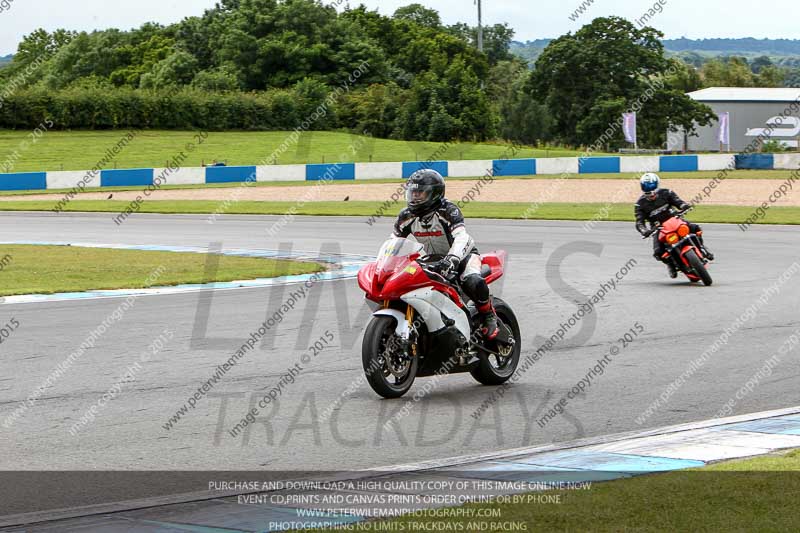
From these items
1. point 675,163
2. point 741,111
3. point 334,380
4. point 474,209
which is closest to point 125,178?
point 474,209

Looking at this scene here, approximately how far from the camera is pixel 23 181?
45.1 m

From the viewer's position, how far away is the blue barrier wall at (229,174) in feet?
154

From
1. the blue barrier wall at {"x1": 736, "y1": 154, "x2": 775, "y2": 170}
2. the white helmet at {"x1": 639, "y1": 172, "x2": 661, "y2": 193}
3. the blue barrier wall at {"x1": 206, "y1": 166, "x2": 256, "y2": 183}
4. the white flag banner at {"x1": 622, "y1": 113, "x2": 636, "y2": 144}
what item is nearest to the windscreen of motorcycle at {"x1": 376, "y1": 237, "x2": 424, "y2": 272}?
the white helmet at {"x1": 639, "y1": 172, "x2": 661, "y2": 193}

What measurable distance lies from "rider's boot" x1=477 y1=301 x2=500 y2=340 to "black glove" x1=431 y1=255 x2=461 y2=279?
0.43 metres

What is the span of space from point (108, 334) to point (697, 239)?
860 cm

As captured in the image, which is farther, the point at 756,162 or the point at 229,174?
the point at 756,162

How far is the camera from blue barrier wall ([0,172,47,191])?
1770 inches

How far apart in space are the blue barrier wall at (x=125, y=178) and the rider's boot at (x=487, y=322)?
37883 mm

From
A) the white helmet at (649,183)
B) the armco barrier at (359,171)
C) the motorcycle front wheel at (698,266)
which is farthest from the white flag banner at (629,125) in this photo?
the motorcycle front wheel at (698,266)

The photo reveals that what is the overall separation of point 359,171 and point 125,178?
9122mm

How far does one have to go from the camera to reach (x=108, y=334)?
12273 millimetres

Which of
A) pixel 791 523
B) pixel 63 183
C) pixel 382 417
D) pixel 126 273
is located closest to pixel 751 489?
pixel 791 523

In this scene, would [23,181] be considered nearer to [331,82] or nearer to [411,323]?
[331,82]

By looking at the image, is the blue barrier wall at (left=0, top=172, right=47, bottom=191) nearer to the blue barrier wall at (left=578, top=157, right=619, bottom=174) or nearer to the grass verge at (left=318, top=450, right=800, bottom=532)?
the blue barrier wall at (left=578, top=157, right=619, bottom=174)
